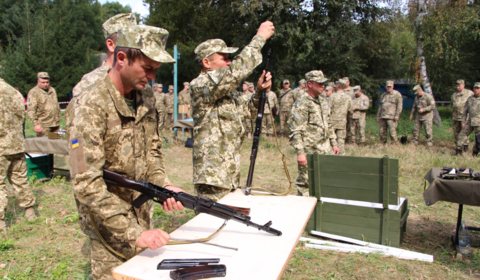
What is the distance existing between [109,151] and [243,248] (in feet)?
3.07

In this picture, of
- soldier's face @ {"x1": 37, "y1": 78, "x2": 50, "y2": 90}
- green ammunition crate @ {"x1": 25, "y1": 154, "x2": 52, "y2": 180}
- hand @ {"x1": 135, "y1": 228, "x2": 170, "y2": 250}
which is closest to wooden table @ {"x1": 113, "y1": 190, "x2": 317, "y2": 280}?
hand @ {"x1": 135, "y1": 228, "x2": 170, "y2": 250}

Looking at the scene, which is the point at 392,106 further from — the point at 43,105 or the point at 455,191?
the point at 43,105

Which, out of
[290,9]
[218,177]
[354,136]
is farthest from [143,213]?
[290,9]

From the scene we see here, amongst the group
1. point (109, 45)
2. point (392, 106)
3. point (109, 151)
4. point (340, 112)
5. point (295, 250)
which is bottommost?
point (295, 250)

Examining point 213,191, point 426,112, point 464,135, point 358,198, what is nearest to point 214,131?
point 213,191

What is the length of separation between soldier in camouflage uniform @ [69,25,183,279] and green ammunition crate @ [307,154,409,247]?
2.77 meters

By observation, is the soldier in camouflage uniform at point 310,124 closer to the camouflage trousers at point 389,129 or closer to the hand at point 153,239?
the hand at point 153,239

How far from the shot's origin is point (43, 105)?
8.23 m

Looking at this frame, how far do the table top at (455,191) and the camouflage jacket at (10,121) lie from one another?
5.11 m

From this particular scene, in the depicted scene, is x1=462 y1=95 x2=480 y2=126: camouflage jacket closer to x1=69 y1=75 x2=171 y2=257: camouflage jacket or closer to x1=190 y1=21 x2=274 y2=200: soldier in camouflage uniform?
x1=190 y1=21 x2=274 y2=200: soldier in camouflage uniform

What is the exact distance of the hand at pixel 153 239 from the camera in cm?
170

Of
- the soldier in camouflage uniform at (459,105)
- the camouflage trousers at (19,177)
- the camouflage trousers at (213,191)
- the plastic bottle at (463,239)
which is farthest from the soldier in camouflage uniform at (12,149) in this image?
the soldier in camouflage uniform at (459,105)

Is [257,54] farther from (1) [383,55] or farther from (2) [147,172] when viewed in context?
(1) [383,55]

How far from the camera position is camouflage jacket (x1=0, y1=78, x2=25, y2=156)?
4.31 meters
